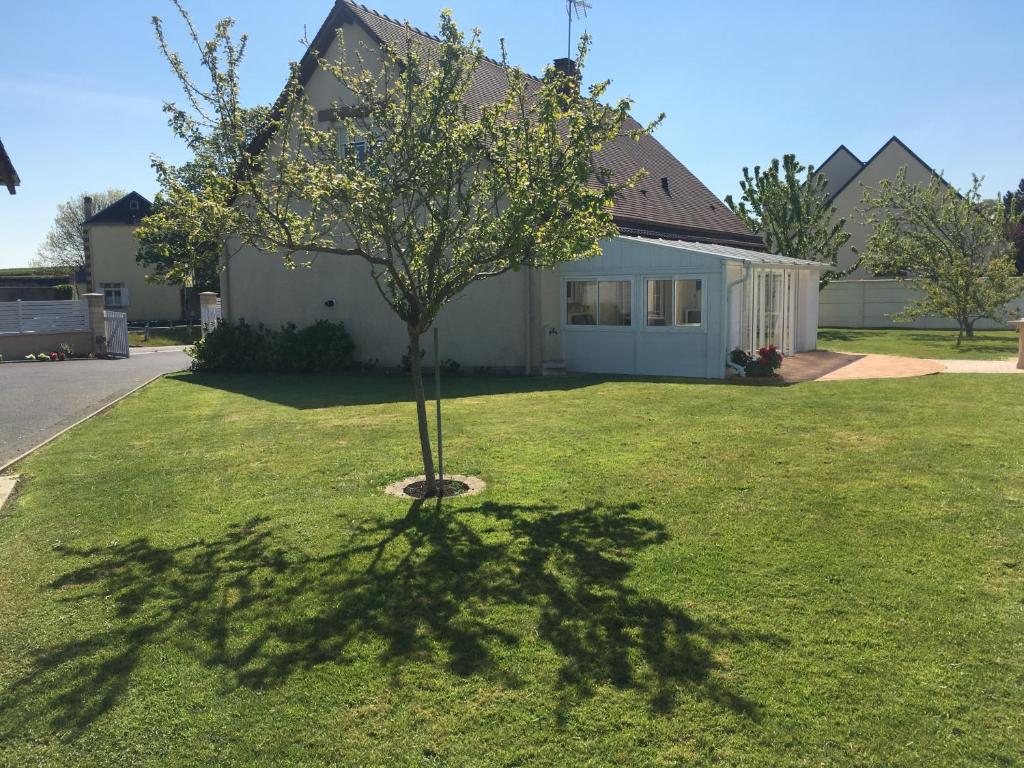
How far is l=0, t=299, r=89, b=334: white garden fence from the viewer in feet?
91.0

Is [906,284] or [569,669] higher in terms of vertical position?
[906,284]

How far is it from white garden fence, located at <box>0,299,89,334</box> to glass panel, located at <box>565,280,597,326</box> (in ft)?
67.2

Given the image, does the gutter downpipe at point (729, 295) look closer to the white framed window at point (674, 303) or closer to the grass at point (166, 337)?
the white framed window at point (674, 303)

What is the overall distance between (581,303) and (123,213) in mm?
42541

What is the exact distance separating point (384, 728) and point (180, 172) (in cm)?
564

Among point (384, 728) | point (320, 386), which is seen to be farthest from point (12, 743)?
point (320, 386)

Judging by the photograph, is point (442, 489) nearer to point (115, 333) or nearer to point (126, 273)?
point (115, 333)

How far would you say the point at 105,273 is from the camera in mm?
49500

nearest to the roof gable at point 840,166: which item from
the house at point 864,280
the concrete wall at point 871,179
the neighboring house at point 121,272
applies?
the house at point 864,280

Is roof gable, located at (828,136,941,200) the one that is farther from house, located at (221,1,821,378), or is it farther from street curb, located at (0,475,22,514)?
street curb, located at (0,475,22,514)

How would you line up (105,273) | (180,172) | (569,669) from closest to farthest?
(569,669)
(180,172)
(105,273)

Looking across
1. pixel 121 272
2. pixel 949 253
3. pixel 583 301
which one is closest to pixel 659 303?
pixel 583 301

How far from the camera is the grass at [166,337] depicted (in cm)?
3772

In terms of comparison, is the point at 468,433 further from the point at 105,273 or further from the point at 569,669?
the point at 105,273
